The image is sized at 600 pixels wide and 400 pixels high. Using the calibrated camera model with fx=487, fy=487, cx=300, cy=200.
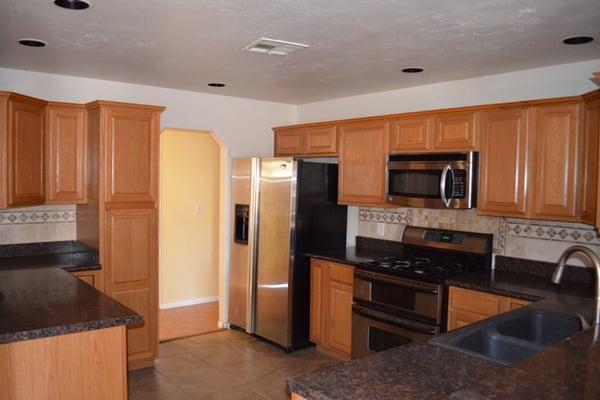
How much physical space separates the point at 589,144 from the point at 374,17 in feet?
5.19

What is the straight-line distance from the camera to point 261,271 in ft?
15.2

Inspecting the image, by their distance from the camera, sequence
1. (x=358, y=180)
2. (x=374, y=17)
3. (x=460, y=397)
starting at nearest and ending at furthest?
(x=460, y=397), (x=374, y=17), (x=358, y=180)

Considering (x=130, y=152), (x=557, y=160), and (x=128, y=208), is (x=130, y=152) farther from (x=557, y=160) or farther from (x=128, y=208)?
(x=557, y=160)

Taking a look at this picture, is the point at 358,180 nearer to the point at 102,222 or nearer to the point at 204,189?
the point at 102,222

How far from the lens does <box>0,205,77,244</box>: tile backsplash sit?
3896 mm

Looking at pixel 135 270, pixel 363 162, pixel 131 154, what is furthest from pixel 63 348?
pixel 363 162

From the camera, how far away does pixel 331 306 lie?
14.0ft

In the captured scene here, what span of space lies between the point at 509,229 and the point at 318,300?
1.72 metres

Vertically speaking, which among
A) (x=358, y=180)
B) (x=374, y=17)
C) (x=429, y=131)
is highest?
(x=374, y=17)

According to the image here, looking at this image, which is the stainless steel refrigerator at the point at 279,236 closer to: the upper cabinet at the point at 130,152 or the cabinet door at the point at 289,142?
the cabinet door at the point at 289,142

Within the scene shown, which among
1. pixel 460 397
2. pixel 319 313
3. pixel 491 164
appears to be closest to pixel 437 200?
pixel 491 164

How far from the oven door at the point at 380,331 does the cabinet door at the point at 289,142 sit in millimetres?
1768

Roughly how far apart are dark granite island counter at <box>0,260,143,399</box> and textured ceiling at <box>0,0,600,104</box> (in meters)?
1.48

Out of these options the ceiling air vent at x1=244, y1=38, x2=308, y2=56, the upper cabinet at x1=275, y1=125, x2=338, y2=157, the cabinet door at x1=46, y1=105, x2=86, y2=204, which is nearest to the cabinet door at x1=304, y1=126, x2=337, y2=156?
the upper cabinet at x1=275, y1=125, x2=338, y2=157
